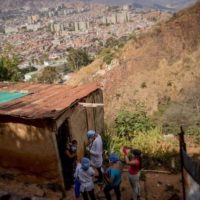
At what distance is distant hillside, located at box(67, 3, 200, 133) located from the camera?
18.7m

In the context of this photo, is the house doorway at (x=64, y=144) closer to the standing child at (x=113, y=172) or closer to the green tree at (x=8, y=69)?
the standing child at (x=113, y=172)

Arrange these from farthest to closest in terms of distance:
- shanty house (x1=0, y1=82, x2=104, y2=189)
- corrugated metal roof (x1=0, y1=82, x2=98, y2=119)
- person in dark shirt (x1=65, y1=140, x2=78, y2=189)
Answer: corrugated metal roof (x1=0, y1=82, x2=98, y2=119)
shanty house (x1=0, y1=82, x2=104, y2=189)
person in dark shirt (x1=65, y1=140, x2=78, y2=189)

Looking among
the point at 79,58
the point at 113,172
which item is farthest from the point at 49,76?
the point at 113,172

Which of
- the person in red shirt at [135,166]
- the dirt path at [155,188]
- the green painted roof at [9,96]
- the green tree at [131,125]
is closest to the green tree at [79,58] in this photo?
the green tree at [131,125]

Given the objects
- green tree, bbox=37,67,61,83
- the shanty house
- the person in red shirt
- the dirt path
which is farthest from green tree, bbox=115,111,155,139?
green tree, bbox=37,67,61,83

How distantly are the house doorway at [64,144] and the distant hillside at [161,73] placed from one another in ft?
24.7

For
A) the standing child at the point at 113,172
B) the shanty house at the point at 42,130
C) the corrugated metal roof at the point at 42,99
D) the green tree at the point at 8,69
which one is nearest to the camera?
the standing child at the point at 113,172

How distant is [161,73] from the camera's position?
79.4 feet

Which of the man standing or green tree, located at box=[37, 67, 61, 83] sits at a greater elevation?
the man standing

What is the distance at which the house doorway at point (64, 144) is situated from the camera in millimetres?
7191

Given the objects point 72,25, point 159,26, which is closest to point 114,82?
point 159,26

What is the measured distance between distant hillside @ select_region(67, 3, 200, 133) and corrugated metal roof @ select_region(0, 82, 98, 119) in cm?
634

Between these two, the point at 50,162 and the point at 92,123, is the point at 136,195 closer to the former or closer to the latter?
the point at 50,162

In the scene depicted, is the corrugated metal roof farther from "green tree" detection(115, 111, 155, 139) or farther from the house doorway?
"green tree" detection(115, 111, 155, 139)
